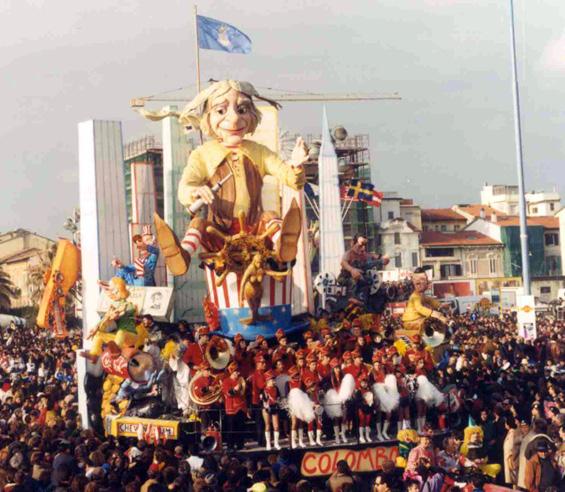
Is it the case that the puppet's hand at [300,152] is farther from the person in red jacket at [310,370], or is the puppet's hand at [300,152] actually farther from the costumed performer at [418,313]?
the person in red jacket at [310,370]

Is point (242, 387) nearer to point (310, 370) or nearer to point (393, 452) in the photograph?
point (310, 370)

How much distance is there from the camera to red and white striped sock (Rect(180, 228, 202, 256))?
61.9ft

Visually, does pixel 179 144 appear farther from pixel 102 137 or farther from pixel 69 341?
pixel 69 341

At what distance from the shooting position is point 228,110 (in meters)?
19.7

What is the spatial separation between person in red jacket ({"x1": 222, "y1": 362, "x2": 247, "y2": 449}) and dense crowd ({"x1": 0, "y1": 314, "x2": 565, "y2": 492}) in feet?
1.41

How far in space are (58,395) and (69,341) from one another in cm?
928

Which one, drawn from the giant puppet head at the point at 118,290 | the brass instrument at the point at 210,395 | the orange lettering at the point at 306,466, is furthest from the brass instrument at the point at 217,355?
the giant puppet head at the point at 118,290

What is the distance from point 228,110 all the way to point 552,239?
54.5 m

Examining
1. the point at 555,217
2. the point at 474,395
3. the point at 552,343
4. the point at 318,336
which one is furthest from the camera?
the point at 555,217

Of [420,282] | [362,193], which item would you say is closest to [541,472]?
[420,282]

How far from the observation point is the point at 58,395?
18250mm

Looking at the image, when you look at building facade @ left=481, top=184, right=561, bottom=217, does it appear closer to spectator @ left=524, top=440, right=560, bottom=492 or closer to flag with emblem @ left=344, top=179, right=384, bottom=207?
flag with emblem @ left=344, top=179, right=384, bottom=207

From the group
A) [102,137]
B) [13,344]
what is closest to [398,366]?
[102,137]

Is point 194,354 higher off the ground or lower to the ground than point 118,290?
lower
